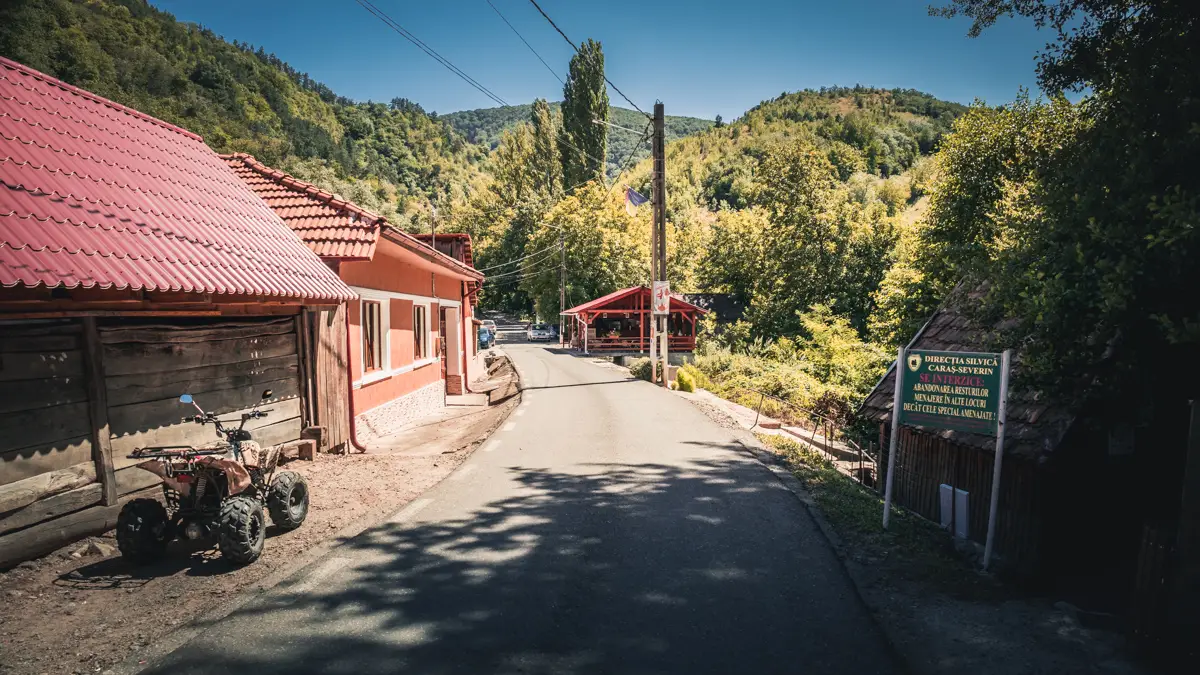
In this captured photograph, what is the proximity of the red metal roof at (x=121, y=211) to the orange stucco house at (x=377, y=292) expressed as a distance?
870 millimetres

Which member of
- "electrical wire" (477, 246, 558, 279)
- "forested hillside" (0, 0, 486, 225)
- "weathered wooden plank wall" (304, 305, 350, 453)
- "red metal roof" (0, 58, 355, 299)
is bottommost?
"weathered wooden plank wall" (304, 305, 350, 453)

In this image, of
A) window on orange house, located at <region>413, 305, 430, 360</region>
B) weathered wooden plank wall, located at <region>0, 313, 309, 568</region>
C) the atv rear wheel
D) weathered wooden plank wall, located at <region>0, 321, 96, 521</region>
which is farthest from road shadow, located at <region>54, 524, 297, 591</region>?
window on orange house, located at <region>413, 305, 430, 360</region>

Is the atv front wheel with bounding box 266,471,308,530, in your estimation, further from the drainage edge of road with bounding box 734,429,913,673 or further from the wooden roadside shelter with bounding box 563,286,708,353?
the wooden roadside shelter with bounding box 563,286,708,353

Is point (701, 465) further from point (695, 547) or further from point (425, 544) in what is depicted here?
point (425, 544)

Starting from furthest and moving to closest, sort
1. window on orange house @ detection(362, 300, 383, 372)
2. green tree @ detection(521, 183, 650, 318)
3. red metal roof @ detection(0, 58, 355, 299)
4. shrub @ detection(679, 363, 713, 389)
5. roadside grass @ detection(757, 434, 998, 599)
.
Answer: green tree @ detection(521, 183, 650, 318) → shrub @ detection(679, 363, 713, 389) → window on orange house @ detection(362, 300, 383, 372) → roadside grass @ detection(757, 434, 998, 599) → red metal roof @ detection(0, 58, 355, 299)

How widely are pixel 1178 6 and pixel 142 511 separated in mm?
8842

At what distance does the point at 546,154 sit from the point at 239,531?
66.1 metres

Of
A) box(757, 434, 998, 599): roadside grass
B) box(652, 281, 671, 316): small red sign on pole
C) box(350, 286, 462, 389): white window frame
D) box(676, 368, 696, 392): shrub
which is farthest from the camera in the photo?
box(652, 281, 671, 316): small red sign on pole

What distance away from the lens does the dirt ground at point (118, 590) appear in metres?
3.75

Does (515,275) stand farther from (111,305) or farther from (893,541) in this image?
(893,541)

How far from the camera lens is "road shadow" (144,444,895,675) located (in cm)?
374

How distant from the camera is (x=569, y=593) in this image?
15.4 ft

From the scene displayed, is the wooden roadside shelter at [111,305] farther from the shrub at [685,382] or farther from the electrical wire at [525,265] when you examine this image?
the electrical wire at [525,265]

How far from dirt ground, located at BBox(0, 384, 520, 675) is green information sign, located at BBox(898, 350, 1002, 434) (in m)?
5.63
